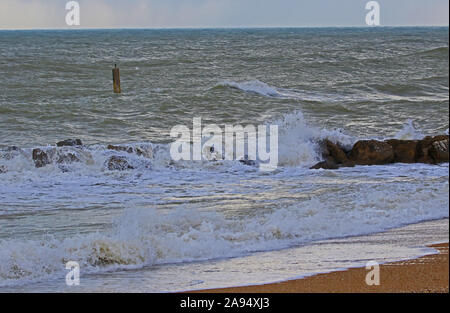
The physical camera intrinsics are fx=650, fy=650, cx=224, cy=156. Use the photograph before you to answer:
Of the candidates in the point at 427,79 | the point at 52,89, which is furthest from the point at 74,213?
the point at 427,79

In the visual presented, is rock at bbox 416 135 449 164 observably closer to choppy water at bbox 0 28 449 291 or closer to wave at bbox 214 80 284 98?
choppy water at bbox 0 28 449 291

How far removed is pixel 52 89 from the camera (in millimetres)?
21703

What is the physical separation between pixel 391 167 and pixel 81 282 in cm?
614

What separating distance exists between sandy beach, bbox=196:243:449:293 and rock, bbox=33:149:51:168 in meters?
6.44

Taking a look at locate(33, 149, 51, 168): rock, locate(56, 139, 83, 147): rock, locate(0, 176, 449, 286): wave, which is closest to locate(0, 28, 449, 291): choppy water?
locate(0, 176, 449, 286): wave

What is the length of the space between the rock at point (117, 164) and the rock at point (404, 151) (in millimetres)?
4259

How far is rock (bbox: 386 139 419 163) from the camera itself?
10.3m

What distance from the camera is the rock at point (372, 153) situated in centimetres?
1024

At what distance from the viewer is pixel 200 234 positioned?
6.29 metres

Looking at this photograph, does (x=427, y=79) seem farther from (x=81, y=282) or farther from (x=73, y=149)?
(x=81, y=282)

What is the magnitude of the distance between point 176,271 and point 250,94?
51.5 ft

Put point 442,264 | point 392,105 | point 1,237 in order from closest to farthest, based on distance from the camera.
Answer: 1. point 442,264
2. point 1,237
3. point 392,105

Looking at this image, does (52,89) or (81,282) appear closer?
(81,282)
